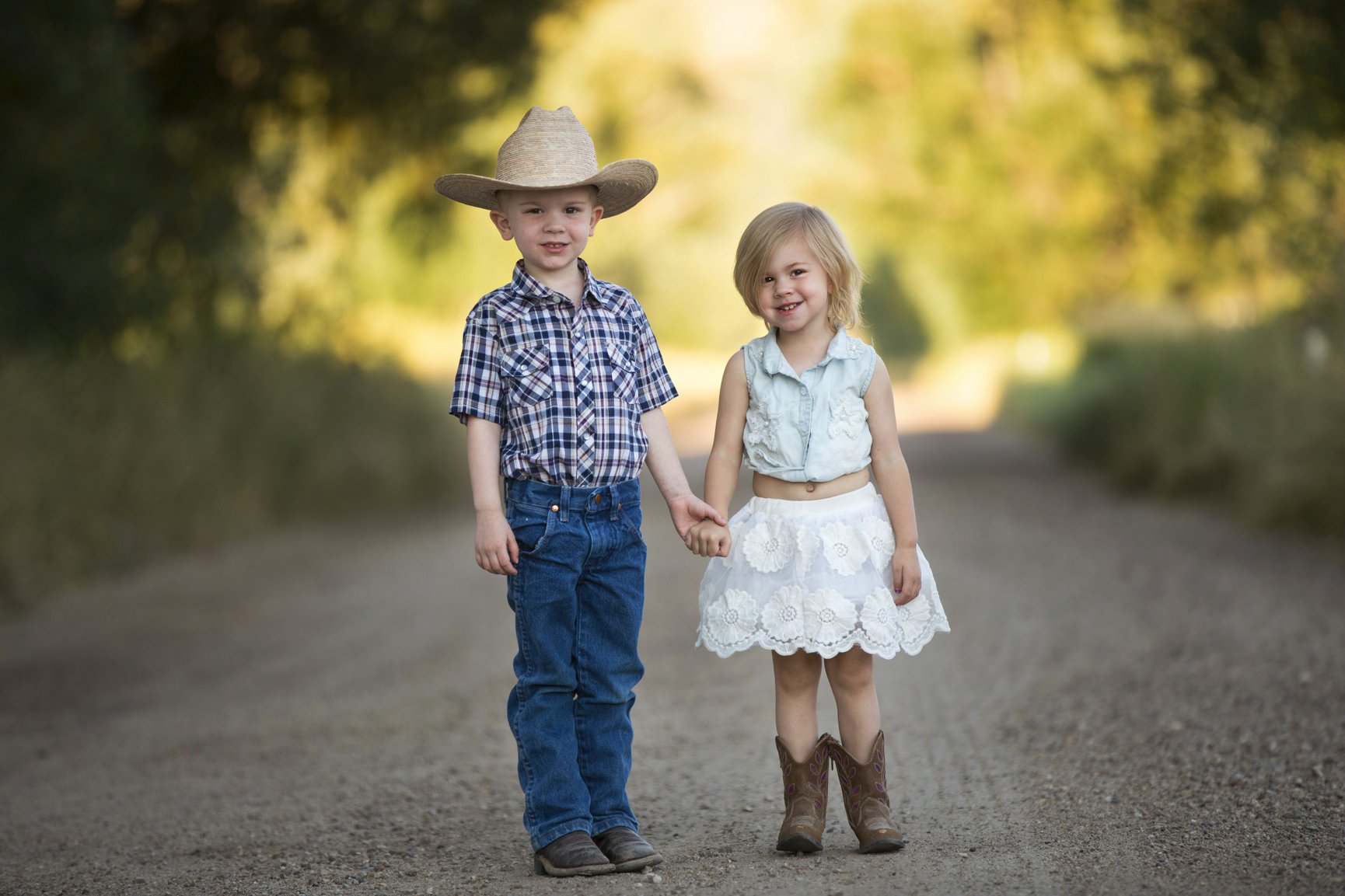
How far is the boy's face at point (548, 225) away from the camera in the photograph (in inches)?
145

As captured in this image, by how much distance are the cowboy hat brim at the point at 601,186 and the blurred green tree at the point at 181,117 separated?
256 inches

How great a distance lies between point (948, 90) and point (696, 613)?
19.4 m

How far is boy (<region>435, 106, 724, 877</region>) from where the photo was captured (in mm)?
3627

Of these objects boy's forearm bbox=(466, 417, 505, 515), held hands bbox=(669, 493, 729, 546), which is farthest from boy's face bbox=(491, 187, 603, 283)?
held hands bbox=(669, 493, 729, 546)

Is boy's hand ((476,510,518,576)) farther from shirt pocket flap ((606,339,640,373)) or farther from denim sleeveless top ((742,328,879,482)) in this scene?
denim sleeveless top ((742,328,879,482))

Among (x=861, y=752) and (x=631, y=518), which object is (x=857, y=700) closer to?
(x=861, y=752)

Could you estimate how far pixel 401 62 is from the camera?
12781mm

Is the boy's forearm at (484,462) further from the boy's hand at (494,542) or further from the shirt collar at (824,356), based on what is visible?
the shirt collar at (824,356)

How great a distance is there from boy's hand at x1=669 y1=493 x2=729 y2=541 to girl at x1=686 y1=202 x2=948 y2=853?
0.07 ft

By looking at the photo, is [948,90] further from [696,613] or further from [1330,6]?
[696,613]

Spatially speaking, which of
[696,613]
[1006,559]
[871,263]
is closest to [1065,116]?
[1006,559]

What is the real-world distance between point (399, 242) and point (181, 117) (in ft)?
15.3

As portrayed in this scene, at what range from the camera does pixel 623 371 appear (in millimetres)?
3746

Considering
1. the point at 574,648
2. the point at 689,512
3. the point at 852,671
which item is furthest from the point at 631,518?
the point at 852,671
